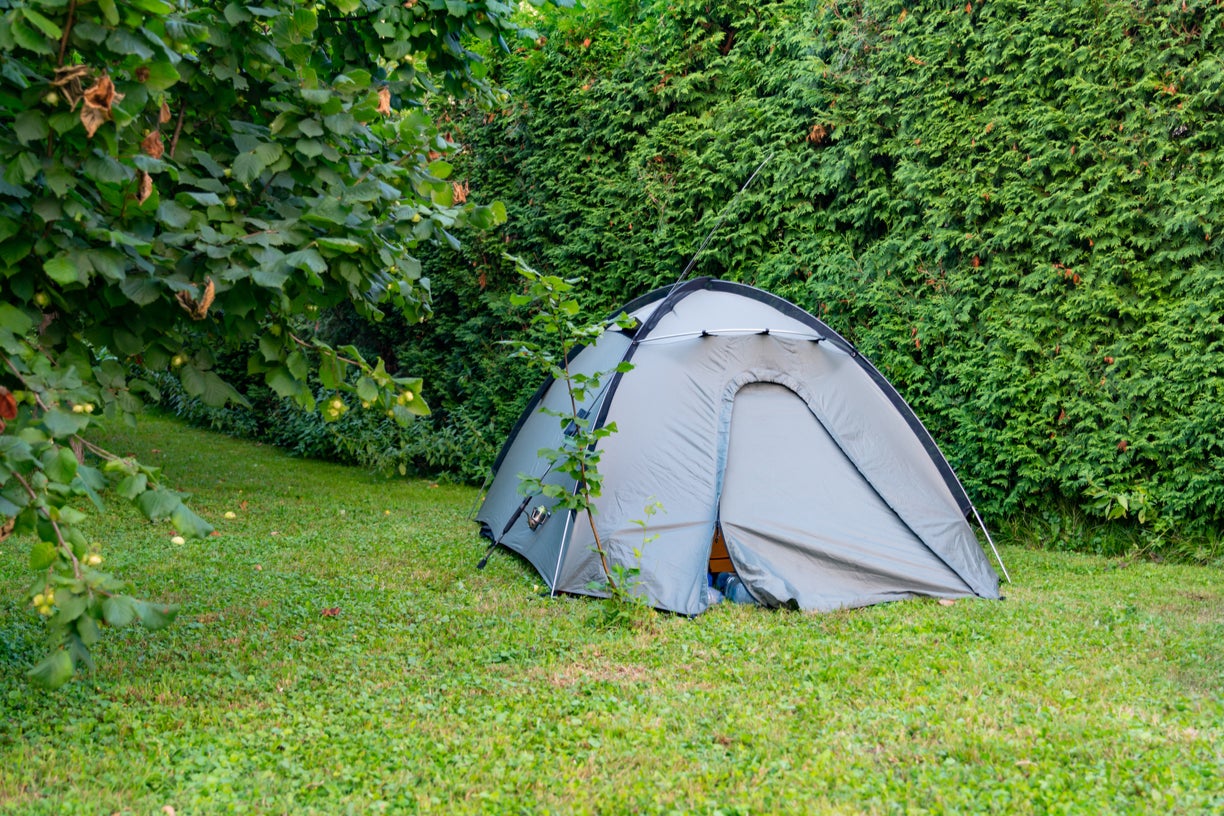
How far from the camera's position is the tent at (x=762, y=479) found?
193 inches

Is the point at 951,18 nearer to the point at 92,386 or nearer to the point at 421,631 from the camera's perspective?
the point at 421,631

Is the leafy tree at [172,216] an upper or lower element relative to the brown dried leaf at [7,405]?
upper

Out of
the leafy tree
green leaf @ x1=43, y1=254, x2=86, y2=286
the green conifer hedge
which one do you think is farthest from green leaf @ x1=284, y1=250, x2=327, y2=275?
the green conifer hedge

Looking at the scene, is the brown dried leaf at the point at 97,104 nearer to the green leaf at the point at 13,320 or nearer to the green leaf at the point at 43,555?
the green leaf at the point at 13,320

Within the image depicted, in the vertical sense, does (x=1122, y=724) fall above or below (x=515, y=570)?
above

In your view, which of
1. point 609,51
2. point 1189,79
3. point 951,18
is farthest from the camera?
point 609,51

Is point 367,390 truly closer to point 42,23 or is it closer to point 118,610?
point 118,610

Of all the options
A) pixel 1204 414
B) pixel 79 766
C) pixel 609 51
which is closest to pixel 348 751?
pixel 79 766

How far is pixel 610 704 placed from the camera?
11.3 feet

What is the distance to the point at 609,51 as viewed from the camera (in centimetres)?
861

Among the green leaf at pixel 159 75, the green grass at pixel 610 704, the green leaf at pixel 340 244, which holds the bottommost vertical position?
the green grass at pixel 610 704

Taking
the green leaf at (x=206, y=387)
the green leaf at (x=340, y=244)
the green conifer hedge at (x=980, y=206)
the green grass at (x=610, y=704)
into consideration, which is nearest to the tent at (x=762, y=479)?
the green grass at (x=610, y=704)

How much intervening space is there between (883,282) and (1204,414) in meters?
2.14

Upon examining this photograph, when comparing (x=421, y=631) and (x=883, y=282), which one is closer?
(x=421, y=631)
